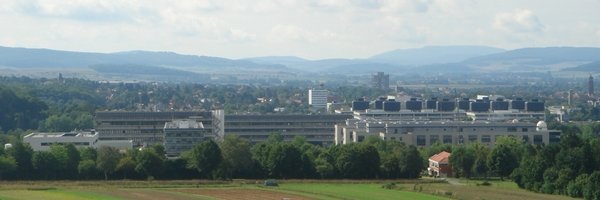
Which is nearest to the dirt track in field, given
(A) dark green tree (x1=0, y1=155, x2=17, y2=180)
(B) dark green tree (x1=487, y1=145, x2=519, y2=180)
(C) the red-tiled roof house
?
(A) dark green tree (x1=0, y1=155, x2=17, y2=180)

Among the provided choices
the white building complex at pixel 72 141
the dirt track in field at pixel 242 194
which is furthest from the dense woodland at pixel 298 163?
the white building complex at pixel 72 141

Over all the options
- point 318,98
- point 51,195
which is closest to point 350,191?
point 51,195

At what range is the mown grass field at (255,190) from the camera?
43.7 meters

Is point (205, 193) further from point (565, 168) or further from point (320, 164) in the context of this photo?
point (565, 168)

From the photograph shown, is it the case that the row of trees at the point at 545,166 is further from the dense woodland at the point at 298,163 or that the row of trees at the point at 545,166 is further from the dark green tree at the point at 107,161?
the dark green tree at the point at 107,161

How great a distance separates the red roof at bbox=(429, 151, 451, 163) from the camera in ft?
197

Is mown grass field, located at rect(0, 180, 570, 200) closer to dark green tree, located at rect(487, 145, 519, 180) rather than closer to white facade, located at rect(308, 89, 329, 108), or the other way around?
dark green tree, located at rect(487, 145, 519, 180)

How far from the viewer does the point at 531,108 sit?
362 feet

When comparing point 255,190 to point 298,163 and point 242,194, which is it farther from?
point 298,163

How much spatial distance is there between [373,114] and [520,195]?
60096mm

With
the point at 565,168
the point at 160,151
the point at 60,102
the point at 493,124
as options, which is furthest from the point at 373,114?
the point at 565,168

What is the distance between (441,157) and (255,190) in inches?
642

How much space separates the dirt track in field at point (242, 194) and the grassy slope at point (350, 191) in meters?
1.26

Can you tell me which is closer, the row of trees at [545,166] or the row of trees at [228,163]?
the row of trees at [545,166]
